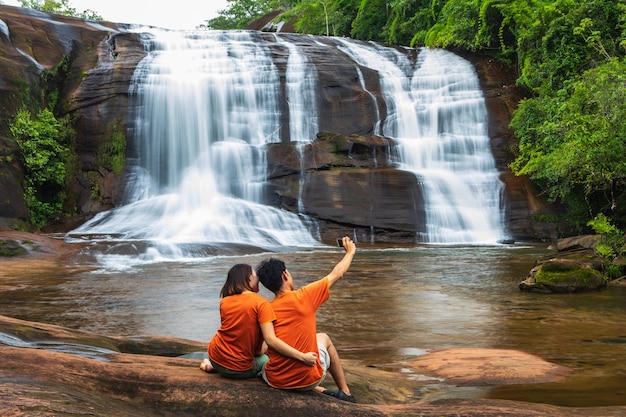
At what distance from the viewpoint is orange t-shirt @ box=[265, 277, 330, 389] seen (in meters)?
3.87

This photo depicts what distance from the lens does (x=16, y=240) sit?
51.7 feet

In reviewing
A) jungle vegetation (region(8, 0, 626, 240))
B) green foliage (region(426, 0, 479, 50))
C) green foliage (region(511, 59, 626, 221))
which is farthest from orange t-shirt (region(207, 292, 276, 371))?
green foliage (region(426, 0, 479, 50))

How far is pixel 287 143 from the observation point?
77.4 ft

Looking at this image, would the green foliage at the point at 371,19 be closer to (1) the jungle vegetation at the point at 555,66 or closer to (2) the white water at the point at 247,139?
(1) the jungle vegetation at the point at 555,66

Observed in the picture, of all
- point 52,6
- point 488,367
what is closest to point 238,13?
point 52,6

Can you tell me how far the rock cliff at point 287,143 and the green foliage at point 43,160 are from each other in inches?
16.8

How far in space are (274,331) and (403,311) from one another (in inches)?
229

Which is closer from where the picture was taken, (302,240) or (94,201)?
(302,240)

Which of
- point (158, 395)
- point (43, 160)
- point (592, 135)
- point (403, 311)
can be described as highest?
point (43, 160)

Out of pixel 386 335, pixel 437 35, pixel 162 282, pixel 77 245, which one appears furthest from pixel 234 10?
pixel 386 335

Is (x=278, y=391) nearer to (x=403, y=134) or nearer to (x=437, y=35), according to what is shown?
(x=403, y=134)

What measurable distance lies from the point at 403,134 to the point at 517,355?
1970 cm

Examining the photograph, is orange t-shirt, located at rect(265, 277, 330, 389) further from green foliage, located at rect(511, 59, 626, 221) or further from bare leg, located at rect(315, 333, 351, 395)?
green foliage, located at rect(511, 59, 626, 221)

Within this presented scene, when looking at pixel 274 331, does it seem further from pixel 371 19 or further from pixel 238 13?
pixel 238 13
